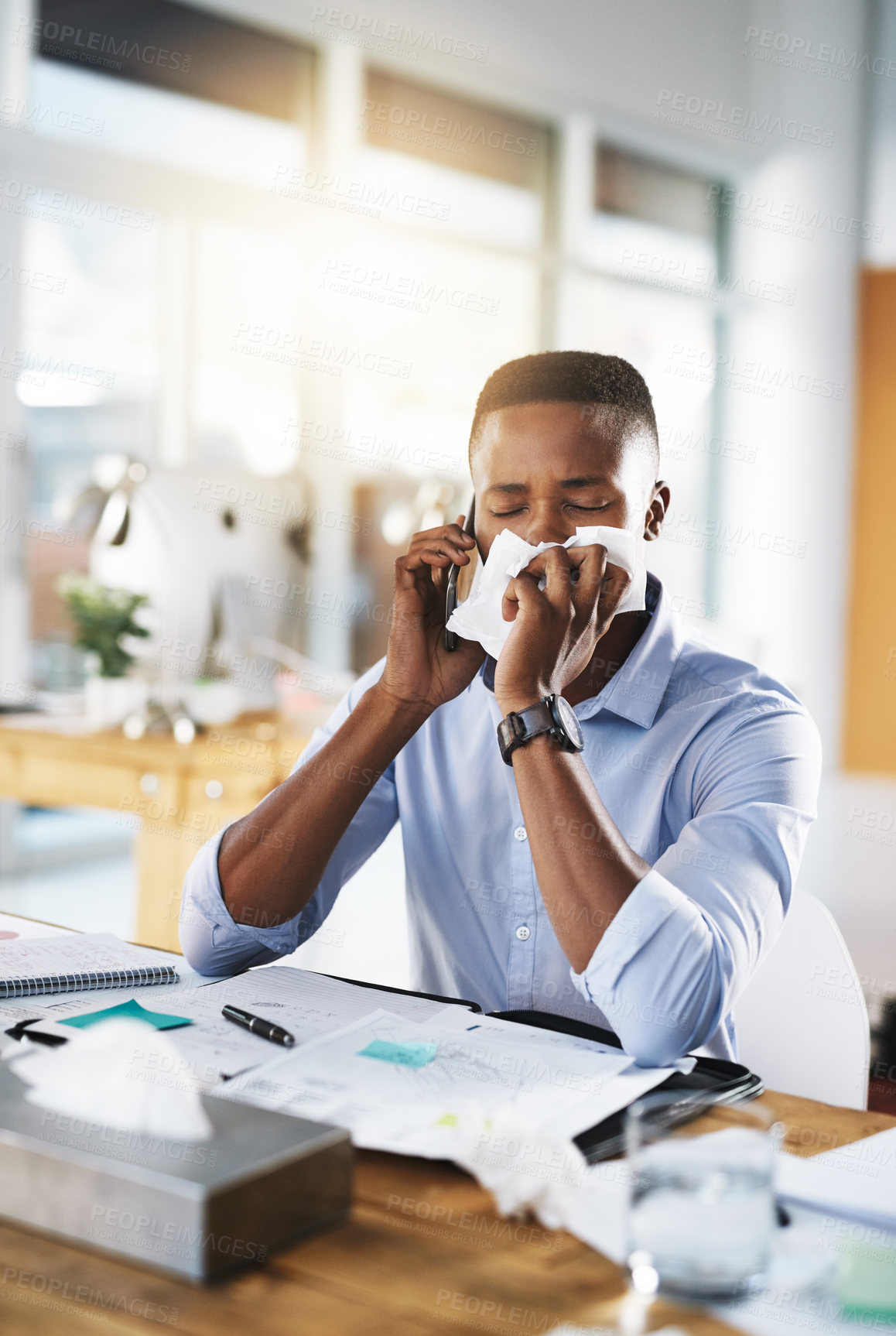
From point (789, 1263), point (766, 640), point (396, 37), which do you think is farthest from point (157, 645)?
point (766, 640)

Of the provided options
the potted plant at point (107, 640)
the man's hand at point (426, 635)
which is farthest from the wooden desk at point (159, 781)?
the man's hand at point (426, 635)

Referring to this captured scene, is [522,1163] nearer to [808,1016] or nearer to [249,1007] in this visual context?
[249,1007]

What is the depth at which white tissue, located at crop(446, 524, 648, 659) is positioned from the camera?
4.51ft

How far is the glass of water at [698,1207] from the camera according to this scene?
0.72 metres

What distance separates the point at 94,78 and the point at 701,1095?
387cm

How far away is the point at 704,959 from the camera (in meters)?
1.10

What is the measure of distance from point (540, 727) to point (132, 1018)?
18.0 inches

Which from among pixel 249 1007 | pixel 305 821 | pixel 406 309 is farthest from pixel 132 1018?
pixel 406 309

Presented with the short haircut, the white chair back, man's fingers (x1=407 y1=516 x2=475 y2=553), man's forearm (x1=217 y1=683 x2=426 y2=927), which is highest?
the short haircut

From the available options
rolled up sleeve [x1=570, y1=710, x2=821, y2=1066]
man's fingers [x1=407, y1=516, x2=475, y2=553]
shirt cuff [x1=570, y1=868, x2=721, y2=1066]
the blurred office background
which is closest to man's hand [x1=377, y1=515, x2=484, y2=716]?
man's fingers [x1=407, y1=516, x2=475, y2=553]

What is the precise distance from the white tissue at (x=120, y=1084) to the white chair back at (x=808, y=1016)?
2.22 ft

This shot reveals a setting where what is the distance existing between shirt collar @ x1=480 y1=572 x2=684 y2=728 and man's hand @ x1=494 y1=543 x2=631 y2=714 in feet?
0.19

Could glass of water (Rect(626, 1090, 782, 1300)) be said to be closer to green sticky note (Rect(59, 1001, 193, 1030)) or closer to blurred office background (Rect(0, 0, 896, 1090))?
green sticky note (Rect(59, 1001, 193, 1030))

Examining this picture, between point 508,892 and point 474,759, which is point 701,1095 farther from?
point 474,759
